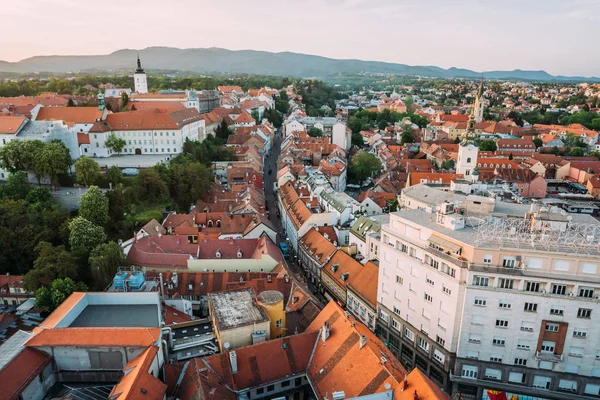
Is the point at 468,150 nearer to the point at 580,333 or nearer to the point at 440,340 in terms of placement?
the point at 580,333

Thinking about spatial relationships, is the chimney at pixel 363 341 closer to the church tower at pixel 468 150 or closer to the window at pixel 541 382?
the window at pixel 541 382

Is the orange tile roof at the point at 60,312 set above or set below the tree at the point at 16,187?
below

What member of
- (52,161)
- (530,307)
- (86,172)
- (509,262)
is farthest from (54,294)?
(530,307)

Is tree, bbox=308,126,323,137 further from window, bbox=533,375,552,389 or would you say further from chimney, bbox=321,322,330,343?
window, bbox=533,375,552,389

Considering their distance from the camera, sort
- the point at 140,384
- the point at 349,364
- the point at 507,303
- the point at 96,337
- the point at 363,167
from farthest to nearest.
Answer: the point at 363,167 → the point at 507,303 → the point at 96,337 → the point at 349,364 → the point at 140,384

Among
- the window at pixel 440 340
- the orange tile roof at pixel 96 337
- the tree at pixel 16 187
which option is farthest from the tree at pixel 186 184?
the window at pixel 440 340

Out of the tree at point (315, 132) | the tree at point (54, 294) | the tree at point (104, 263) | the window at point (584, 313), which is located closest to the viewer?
the window at point (584, 313)

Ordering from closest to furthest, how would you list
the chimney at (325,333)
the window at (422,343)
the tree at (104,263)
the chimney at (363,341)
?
the chimney at (363,341), the chimney at (325,333), the window at (422,343), the tree at (104,263)
